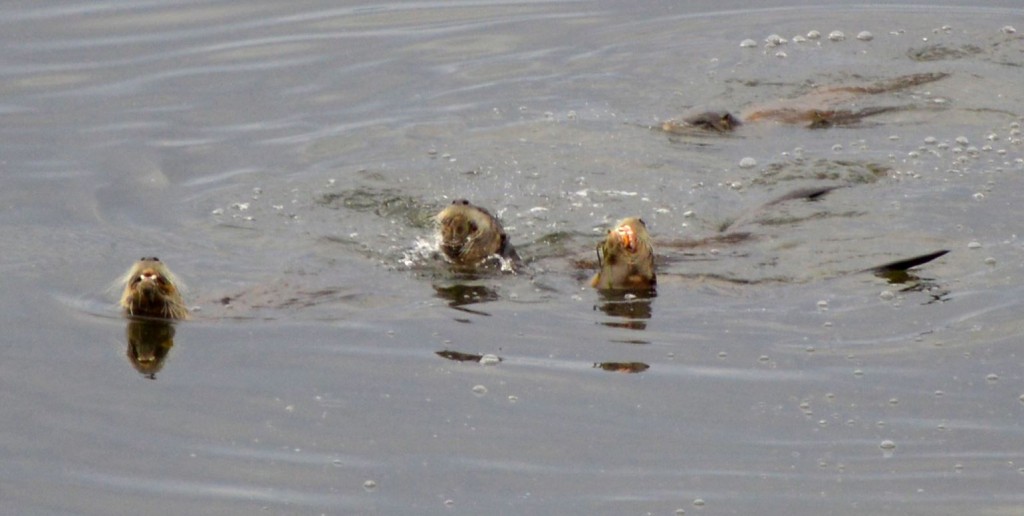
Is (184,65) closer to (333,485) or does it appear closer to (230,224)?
(230,224)

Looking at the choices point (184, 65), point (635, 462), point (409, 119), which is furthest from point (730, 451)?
point (184, 65)

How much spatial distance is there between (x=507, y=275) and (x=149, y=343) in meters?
1.97

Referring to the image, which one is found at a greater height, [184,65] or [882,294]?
[184,65]

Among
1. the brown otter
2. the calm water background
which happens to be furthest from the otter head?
the brown otter

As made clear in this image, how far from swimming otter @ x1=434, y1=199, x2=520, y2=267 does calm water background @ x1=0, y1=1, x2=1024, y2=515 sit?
0.19 metres

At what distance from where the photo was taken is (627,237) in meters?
8.41

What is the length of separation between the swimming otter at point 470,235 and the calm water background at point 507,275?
195mm

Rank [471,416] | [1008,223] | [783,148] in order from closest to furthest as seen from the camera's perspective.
Answer: [471,416], [1008,223], [783,148]

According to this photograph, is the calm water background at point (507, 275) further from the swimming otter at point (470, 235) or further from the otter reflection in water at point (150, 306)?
the swimming otter at point (470, 235)

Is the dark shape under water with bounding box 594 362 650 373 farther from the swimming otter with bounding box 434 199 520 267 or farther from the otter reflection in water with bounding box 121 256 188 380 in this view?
the otter reflection in water with bounding box 121 256 188 380

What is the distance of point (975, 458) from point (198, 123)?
7275 millimetres

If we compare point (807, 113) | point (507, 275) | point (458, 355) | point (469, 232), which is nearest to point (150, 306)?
point (458, 355)

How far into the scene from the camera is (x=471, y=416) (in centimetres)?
670

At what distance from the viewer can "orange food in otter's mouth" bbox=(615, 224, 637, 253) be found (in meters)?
8.41
